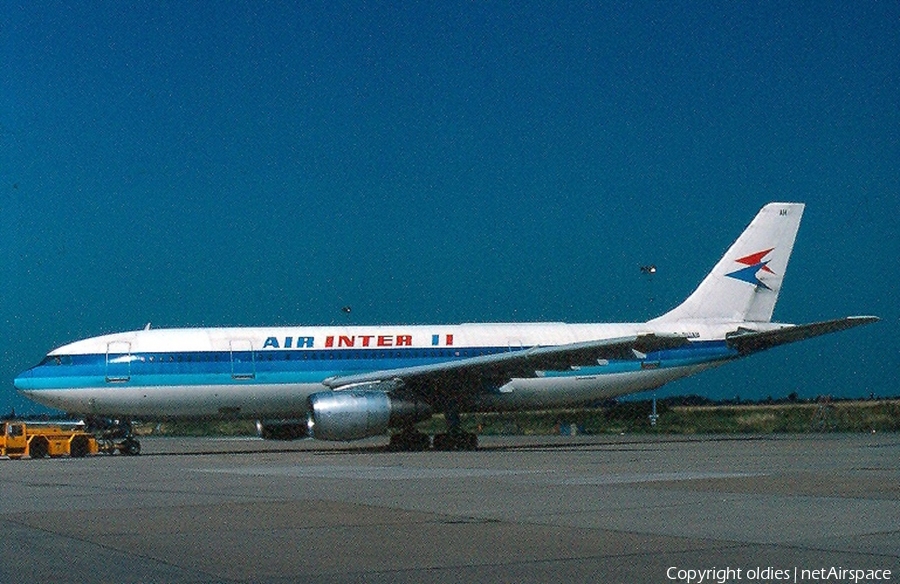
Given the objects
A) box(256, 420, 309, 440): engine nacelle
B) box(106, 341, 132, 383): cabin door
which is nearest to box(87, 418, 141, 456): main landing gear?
box(106, 341, 132, 383): cabin door

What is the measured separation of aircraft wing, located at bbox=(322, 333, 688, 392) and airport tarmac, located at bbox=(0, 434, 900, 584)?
800 centimetres

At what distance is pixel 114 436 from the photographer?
104 ft

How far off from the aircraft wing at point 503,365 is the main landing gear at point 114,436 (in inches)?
229

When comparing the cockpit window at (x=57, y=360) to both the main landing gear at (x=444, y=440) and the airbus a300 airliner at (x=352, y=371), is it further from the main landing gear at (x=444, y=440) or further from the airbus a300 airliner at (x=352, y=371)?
the main landing gear at (x=444, y=440)

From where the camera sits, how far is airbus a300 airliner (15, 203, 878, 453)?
29.0 meters

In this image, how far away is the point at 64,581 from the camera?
7.88 metres

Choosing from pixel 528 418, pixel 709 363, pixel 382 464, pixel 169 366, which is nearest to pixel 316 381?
pixel 169 366

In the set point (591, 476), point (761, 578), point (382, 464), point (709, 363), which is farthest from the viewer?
point (709, 363)

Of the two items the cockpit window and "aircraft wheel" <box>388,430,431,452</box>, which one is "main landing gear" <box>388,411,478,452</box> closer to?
"aircraft wheel" <box>388,430,431,452</box>

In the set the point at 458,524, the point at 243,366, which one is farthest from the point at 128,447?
the point at 458,524

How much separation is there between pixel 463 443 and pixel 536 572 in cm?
2257

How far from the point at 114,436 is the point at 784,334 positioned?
19075 mm

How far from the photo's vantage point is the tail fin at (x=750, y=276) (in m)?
35.1

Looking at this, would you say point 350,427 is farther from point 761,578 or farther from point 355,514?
point 761,578
